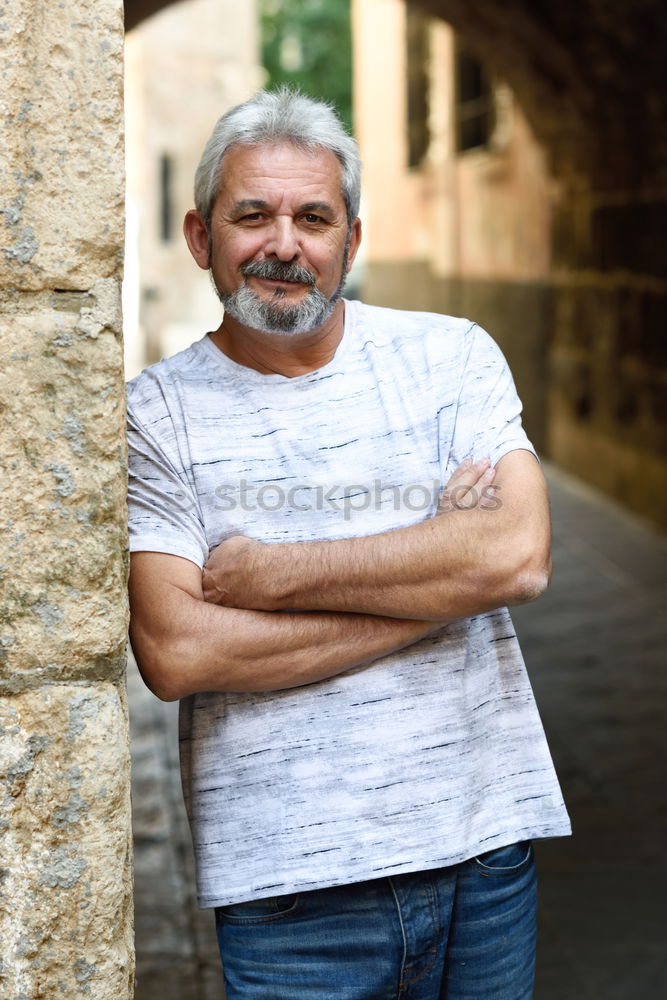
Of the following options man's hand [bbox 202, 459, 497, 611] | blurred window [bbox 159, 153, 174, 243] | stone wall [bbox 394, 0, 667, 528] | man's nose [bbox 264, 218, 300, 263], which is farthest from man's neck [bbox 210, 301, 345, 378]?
blurred window [bbox 159, 153, 174, 243]

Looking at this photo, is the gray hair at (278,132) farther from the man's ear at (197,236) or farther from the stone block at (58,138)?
the stone block at (58,138)

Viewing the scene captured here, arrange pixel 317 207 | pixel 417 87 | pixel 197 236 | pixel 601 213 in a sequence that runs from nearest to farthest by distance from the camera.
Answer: pixel 317 207, pixel 197 236, pixel 601 213, pixel 417 87

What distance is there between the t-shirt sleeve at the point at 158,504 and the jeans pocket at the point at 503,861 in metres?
0.57

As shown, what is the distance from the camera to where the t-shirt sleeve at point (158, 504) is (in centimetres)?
169

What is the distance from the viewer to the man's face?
5.73 feet

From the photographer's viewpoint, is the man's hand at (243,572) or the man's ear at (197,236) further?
the man's ear at (197,236)

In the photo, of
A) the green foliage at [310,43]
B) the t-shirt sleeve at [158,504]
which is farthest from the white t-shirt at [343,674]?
the green foliage at [310,43]

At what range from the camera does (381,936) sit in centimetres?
173

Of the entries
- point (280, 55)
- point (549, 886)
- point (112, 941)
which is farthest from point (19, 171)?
point (280, 55)

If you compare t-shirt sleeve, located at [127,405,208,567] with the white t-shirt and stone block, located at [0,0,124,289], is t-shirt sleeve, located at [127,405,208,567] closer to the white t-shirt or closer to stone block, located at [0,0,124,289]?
the white t-shirt

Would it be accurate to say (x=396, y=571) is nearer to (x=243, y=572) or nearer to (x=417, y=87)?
(x=243, y=572)

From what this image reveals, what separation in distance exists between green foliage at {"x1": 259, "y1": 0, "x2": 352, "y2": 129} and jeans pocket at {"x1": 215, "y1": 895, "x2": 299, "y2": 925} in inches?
1379

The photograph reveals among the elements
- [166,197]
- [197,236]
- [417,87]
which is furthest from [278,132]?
[166,197]

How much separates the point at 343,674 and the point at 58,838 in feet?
1.48
